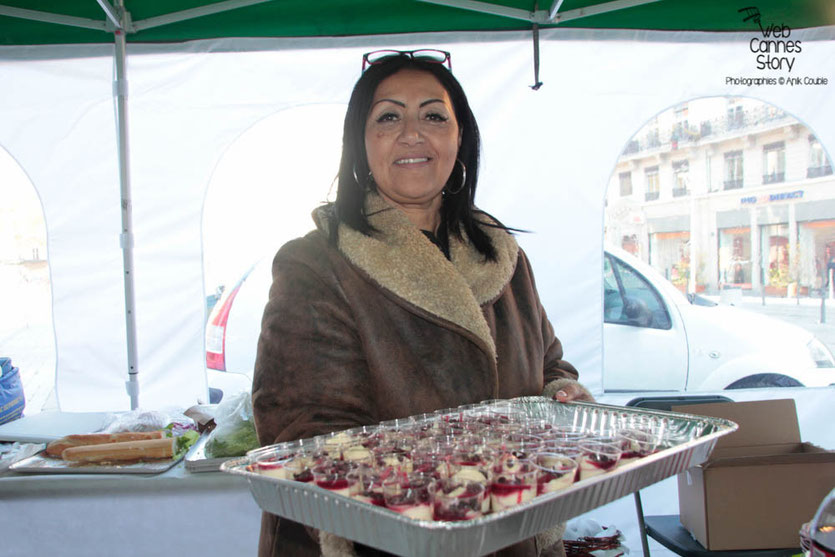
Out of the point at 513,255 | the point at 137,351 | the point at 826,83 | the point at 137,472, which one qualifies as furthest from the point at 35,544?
the point at 826,83

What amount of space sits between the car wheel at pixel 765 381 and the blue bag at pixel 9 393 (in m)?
4.68

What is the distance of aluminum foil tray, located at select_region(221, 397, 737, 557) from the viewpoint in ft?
3.18

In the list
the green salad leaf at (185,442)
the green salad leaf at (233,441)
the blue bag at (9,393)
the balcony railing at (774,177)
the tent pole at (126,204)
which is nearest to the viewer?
the green salad leaf at (233,441)

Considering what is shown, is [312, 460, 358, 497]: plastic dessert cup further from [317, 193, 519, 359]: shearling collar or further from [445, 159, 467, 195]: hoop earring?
[445, 159, 467, 195]: hoop earring

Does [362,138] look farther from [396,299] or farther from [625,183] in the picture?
[625,183]

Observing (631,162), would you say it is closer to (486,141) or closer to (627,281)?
(627,281)

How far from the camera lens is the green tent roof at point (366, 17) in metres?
3.46

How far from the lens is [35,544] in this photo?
2611mm

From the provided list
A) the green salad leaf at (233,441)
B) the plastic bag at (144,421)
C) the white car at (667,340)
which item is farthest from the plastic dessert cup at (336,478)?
the white car at (667,340)

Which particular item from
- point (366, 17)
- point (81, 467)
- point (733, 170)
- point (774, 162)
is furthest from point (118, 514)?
point (733, 170)

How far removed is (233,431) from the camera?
9.13 ft

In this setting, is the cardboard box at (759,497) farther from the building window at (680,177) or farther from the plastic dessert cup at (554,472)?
the building window at (680,177)

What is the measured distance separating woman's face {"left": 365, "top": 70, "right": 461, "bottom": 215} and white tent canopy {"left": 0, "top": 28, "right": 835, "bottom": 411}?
2060 mm

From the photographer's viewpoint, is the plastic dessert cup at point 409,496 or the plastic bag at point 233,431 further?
the plastic bag at point 233,431
